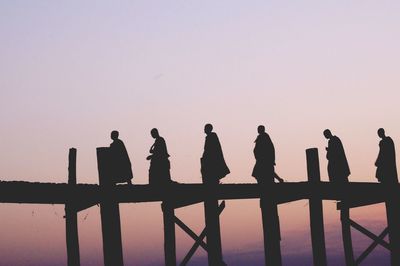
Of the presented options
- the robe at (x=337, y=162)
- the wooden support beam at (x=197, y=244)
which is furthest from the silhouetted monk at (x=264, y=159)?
the robe at (x=337, y=162)

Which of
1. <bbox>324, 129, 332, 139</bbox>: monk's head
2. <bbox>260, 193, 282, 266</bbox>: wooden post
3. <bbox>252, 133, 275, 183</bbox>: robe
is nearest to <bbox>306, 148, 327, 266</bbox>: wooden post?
<bbox>324, 129, 332, 139</bbox>: monk's head

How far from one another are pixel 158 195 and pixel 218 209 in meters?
1.31

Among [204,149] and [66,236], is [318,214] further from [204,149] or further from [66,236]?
[66,236]

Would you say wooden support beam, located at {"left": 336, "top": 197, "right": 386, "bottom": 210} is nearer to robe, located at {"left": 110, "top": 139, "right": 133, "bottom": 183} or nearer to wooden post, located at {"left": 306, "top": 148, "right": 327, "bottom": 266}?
wooden post, located at {"left": 306, "top": 148, "right": 327, "bottom": 266}

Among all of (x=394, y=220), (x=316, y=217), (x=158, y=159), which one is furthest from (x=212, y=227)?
(x=394, y=220)

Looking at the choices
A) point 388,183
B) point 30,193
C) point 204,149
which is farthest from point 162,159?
point 388,183

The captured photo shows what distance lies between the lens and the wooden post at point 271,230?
1429 cm

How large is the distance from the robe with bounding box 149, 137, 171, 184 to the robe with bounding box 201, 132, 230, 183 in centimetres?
76

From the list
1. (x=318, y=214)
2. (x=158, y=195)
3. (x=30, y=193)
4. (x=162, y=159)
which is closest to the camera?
(x=30, y=193)

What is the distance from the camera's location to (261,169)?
14.9 metres

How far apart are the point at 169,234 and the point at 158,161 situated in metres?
1.52

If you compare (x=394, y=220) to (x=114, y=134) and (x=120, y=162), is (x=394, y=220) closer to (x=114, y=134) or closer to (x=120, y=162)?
(x=120, y=162)

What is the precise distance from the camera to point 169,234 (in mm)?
13969

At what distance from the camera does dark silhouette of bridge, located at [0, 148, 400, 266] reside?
40.1 feet
